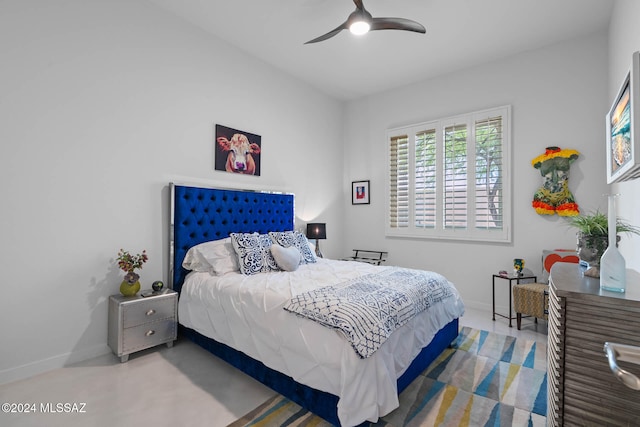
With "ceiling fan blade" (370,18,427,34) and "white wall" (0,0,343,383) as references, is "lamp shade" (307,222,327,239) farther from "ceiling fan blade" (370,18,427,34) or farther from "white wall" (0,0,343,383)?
"ceiling fan blade" (370,18,427,34)

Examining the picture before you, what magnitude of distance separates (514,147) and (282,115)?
9.85 ft

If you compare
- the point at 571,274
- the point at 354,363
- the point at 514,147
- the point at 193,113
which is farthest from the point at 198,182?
the point at 514,147

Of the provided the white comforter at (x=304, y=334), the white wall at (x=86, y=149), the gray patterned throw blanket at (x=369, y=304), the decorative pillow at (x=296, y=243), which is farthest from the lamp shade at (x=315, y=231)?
the gray patterned throw blanket at (x=369, y=304)

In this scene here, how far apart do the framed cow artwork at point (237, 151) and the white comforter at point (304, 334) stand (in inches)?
52.9

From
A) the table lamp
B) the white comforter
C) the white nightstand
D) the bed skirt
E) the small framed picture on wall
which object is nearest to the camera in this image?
the white comforter

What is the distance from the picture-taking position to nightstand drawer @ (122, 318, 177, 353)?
2445mm

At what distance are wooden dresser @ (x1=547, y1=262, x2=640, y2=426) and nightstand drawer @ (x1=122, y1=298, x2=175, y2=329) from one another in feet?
9.05

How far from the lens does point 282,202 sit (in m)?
4.07

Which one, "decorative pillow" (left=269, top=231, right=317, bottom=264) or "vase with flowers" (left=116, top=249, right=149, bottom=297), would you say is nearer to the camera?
"vase with flowers" (left=116, top=249, right=149, bottom=297)

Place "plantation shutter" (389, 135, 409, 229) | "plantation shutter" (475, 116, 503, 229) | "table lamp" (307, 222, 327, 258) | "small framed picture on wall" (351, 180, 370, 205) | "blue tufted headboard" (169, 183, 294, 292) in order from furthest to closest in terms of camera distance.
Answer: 1. "small framed picture on wall" (351, 180, 370, 205)
2. "plantation shutter" (389, 135, 409, 229)
3. "table lamp" (307, 222, 327, 258)
4. "plantation shutter" (475, 116, 503, 229)
5. "blue tufted headboard" (169, 183, 294, 292)

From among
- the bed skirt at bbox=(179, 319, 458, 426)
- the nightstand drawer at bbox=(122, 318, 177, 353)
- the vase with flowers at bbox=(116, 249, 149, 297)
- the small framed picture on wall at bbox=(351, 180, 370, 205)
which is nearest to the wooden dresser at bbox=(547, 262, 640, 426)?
the bed skirt at bbox=(179, 319, 458, 426)

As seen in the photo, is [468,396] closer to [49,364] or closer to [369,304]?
[369,304]

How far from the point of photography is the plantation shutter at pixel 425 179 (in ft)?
14.2

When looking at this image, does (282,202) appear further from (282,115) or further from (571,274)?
(571,274)
